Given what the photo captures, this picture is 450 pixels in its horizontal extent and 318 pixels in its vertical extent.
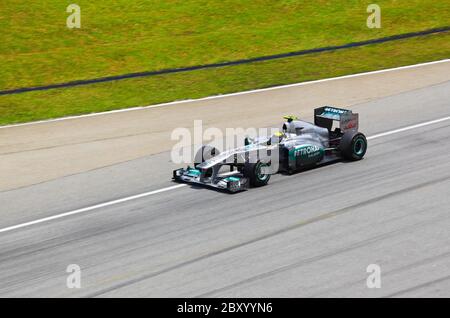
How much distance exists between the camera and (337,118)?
18.7 metres

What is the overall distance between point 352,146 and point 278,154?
189 cm

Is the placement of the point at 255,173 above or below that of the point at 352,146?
below

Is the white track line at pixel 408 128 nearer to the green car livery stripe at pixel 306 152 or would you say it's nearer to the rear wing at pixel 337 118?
the rear wing at pixel 337 118

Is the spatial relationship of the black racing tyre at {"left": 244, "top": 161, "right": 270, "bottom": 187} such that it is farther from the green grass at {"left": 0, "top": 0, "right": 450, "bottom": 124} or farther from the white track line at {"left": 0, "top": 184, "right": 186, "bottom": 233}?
the green grass at {"left": 0, "top": 0, "right": 450, "bottom": 124}

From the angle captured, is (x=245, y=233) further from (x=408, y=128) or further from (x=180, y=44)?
(x=180, y=44)

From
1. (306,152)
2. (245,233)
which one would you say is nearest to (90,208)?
(245,233)

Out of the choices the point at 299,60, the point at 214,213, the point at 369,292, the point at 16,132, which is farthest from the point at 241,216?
the point at 299,60

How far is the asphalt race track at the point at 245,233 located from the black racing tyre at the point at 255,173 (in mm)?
182

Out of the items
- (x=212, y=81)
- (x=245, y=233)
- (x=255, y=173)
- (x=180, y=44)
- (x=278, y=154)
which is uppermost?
(x=180, y=44)

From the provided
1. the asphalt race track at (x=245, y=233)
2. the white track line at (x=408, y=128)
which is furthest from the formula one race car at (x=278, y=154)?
the white track line at (x=408, y=128)

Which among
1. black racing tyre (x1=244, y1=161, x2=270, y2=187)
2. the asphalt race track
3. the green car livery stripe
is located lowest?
the asphalt race track

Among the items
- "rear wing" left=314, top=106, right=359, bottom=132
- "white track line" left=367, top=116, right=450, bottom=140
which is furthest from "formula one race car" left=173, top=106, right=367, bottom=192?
"white track line" left=367, top=116, right=450, bottom=140

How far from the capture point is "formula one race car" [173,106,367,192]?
676 inches

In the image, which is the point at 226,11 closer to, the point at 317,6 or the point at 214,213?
the point at 317,6
